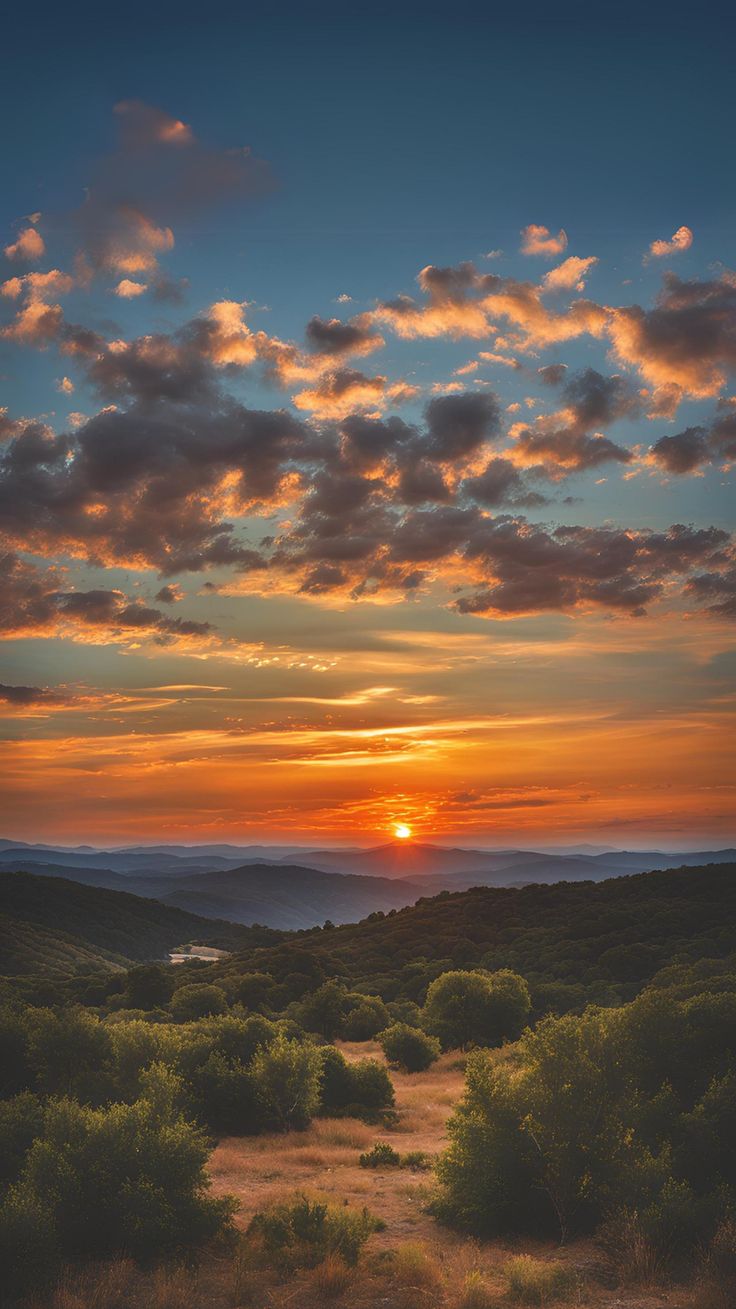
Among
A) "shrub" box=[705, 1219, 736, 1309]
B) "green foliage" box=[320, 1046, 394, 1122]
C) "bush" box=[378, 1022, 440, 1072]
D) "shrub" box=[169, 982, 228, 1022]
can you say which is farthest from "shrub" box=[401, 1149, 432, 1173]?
"shrub" box=[169, 982, 228, 1022]

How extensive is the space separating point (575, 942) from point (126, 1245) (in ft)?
186

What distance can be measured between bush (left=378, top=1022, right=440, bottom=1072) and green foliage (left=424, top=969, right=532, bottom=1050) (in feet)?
11.1

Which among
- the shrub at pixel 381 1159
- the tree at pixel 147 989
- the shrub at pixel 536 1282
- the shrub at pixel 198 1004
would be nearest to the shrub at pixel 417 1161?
the shrub at pixel 381 1159

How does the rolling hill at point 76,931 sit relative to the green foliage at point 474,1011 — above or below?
below

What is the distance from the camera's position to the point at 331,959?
76375mm

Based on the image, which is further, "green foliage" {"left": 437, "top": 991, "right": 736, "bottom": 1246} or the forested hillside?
the forested hillside

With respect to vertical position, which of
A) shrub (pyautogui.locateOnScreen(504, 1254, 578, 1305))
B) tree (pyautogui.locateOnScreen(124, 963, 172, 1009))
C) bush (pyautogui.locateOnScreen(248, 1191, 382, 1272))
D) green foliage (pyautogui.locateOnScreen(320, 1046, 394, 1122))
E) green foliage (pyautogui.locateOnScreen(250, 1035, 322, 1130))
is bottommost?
tree (pyautogui.locateOnScreen(124, 963, 172, 1009))

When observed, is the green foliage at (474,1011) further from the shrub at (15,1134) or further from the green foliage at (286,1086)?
the shrub at (15,1134)

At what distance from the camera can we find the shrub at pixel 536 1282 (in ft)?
44.1

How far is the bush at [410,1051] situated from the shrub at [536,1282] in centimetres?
2683

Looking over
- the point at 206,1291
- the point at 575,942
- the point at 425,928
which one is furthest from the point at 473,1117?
the point at 425,928

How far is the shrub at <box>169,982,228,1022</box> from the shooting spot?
47.3 meters

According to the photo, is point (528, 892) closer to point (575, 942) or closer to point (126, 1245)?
point (575, 942)

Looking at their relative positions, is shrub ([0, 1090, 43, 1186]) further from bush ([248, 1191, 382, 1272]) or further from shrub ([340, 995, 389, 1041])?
shrub ([340, 995, 389, 1041])
